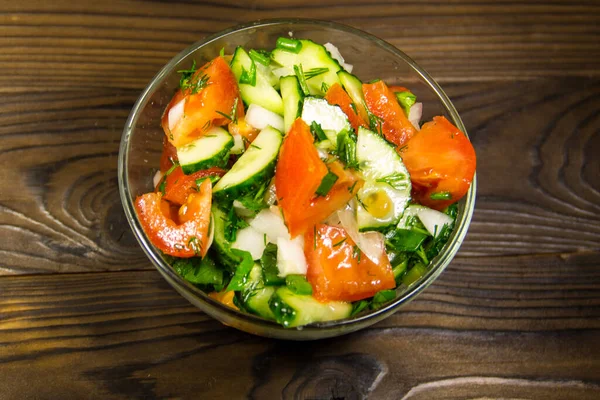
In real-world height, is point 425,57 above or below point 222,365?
above

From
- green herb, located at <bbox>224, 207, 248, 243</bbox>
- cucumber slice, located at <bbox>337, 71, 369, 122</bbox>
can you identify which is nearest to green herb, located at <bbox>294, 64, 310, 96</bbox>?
cucumber slice, located at <bbox>337, 71, 369, 122</bbox>

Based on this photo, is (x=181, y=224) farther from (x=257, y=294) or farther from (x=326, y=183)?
(x=326, y=183)

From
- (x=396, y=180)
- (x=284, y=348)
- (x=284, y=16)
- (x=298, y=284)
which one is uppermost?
(x=284, y=16)

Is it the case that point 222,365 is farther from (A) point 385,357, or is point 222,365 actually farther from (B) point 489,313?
(B) point 489,313

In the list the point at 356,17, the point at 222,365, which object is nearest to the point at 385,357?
the point at 222,365

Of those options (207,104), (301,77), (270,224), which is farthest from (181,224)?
(301,77)

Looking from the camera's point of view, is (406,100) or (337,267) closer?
(337,267)
